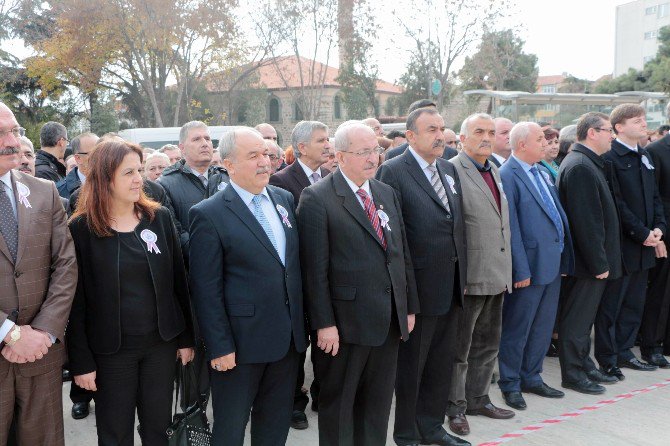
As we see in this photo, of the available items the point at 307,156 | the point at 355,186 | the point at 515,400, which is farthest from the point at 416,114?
the point at 515,400

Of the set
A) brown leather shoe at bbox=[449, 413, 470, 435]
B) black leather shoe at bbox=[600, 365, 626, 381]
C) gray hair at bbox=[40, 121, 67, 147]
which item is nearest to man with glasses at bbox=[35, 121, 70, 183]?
gray hair at bbox=[40, 121, 67, 147]

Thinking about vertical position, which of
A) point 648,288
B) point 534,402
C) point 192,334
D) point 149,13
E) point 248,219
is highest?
point 149,13

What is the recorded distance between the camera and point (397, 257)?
3.63 m

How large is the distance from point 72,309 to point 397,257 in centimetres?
177

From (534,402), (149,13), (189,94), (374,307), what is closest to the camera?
(374,307)

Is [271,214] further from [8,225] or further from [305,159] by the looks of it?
[305,159]

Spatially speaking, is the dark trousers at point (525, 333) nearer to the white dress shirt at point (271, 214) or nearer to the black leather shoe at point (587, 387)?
the black leather shoe at point (587, 387)

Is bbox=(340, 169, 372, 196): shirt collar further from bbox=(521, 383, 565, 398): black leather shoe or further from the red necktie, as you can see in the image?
bbox=(521, 383, 565, 398): black leather shoe

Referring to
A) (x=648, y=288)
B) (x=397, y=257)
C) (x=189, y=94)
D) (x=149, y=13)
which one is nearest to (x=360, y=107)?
(x=189, y=94)

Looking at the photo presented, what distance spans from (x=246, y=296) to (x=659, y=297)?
4688 mm

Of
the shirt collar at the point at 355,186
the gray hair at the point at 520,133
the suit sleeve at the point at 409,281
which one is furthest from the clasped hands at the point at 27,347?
the gray hair at the point at 520,133

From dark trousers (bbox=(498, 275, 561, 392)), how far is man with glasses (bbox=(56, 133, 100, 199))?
378 centimetres

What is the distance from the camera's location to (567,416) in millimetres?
4691

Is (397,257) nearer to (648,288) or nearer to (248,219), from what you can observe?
(248,219)
